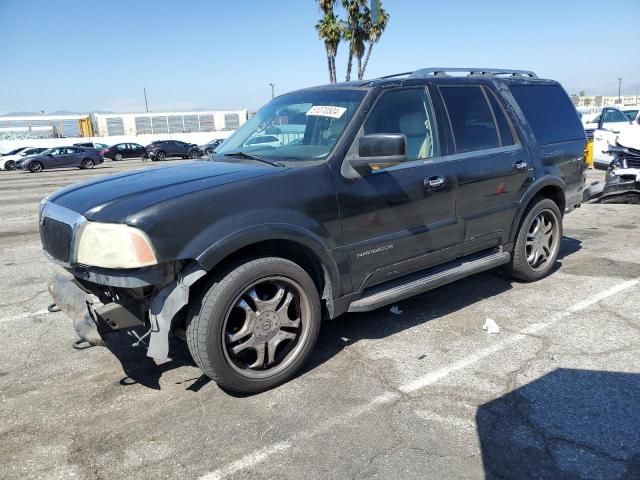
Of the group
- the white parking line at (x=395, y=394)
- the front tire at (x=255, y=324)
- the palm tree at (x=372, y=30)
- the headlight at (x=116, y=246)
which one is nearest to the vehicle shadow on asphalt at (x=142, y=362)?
the front tire at (x=255, y=324)

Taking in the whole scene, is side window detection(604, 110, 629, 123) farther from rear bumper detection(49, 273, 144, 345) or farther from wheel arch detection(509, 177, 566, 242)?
rear bumper detection(49, 273, 144, 345)

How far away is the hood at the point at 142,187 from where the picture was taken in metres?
2.85

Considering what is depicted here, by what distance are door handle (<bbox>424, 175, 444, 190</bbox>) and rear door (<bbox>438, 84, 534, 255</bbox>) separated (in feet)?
0.75

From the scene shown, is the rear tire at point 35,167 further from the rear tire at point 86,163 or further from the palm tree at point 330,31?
the palm tree at point 330,31

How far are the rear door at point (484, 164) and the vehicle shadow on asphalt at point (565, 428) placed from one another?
1.46 m

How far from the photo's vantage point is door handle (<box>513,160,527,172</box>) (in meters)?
Answer: 4.61

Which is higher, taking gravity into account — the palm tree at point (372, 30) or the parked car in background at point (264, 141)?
the palm tree at point (372, 30)

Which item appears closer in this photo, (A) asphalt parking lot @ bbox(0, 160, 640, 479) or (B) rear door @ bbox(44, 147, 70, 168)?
(A) asphalt parking lot @ bbox(0, 160, 640, 479)

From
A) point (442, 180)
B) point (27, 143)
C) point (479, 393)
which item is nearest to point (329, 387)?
point (479, 393)

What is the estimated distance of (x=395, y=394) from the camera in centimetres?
315

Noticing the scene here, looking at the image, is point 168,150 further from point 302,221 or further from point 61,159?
point 302,221

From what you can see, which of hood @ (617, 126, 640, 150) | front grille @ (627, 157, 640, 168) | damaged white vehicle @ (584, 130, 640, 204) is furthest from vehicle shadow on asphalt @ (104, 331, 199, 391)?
hood @ (617, 126, 640, 150)

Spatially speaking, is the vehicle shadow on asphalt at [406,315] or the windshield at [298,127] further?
the vehicle shadow on asphalt at [406,315]

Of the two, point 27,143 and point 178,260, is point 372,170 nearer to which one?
point 178,260
